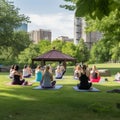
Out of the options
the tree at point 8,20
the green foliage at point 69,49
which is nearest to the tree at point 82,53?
the green foliage at point 69,49

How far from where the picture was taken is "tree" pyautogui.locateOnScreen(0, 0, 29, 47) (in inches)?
2024

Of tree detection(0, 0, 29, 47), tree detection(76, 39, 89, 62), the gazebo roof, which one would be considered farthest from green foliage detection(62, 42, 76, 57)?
the gazebo roof

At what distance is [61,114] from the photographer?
9.55 m

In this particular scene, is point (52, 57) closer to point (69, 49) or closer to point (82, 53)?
point (69, 49)

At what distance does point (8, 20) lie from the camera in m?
52.0

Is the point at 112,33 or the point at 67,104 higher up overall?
the point at 112,33

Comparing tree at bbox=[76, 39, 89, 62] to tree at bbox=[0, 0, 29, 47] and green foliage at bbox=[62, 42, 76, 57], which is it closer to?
green foliage at bbox=[62, 42, 76, 57]

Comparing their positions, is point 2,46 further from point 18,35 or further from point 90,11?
point 90,11

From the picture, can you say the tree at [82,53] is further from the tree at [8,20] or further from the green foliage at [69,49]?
the tree at [8,20]

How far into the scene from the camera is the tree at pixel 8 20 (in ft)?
169

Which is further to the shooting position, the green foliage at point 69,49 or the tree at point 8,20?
the green foliage at point 69,49

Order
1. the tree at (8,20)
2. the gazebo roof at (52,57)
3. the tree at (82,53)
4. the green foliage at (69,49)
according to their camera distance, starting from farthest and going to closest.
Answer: the tree at (82,53) → the green foliage at (69,49) → the tree at (8,20) → the gazebo roof at (52,57)

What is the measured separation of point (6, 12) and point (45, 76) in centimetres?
3428

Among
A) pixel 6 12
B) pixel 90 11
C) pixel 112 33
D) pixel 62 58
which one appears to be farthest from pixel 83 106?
pixel 6 12
